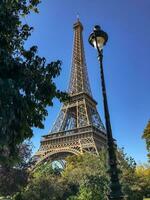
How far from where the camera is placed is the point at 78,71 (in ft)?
237

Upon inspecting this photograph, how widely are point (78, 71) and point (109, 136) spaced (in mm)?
64594

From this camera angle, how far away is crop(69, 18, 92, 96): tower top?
226 ft

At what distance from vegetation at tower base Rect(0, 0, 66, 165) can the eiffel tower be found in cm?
4231

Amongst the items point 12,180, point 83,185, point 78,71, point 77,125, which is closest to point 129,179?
point 83,185

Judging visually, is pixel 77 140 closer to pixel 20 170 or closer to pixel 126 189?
pixel 126 189

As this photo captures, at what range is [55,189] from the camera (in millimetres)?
30578

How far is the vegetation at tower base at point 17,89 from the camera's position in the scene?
292 inches

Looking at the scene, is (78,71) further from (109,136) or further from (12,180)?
(109,136)

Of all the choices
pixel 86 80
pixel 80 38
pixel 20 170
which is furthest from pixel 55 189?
pixel 80 38

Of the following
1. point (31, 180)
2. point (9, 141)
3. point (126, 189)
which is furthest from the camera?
point (126, 189)

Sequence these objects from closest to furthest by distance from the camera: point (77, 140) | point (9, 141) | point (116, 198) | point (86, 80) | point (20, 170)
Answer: point (116, 198) → point (9, 141) → point (20, 170) → point (77, 140) → point (86, 80)

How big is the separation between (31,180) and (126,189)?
33.4 ft

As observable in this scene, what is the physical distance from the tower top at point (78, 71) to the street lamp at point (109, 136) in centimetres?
5623

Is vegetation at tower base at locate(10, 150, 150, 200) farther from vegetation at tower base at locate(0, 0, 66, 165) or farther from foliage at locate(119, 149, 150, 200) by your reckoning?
vegetation at tower base at locate(0, 0, 66, 165)
